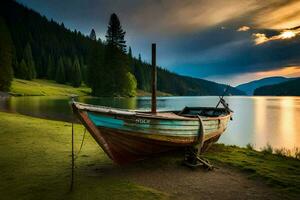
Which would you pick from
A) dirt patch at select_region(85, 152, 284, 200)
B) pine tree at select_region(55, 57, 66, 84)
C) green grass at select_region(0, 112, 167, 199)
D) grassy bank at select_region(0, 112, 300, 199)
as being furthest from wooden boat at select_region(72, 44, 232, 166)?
pine tree at select_region(55, 57, 66, 84)

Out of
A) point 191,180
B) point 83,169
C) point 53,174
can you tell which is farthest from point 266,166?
point 53,174

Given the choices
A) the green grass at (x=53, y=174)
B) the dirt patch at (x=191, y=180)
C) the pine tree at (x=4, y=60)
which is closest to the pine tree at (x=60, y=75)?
the pine tree at (x=4, y=60)

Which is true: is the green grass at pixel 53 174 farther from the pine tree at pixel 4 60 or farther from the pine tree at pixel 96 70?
the pine tree at pixel 96 70

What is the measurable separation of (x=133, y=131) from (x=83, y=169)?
2.63 meters

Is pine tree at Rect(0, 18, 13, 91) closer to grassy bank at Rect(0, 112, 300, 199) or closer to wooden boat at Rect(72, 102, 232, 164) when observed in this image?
grassy bank at Rect(0, 112, 300, 199)

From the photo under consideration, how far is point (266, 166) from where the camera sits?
11.6 meters

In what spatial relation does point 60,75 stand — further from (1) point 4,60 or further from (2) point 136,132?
(2) point 136,132

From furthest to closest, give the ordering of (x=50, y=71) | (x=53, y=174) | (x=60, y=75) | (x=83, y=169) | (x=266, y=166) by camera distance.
A: (x=50, y=71) → (x=60, y=75) → (x=266, y=166) → (x=83, y=169) → (x=53, y=174)

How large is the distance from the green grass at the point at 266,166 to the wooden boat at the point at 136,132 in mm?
1910

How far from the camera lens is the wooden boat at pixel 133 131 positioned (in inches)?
355

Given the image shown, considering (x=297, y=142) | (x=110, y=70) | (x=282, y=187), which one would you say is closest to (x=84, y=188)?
(x=282, y=187)

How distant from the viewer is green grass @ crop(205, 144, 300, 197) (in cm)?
920

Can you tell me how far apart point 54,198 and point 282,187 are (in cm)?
748

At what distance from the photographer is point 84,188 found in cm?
814
